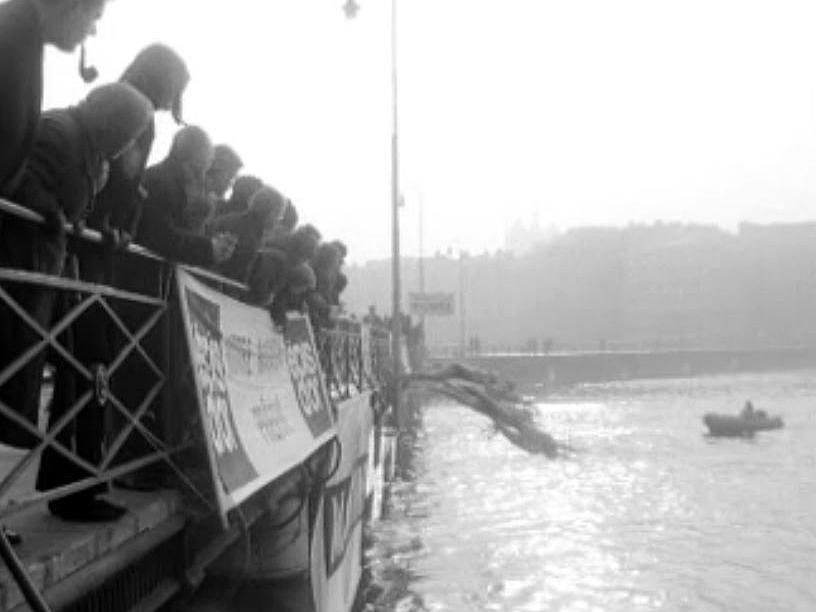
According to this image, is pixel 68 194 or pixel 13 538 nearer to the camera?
pixel 13 538

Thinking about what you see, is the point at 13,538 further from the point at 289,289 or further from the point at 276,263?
the point at 289,289

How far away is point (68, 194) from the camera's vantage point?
128 inches

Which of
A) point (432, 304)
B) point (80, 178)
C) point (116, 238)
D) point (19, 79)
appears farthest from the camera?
point (432, 304)

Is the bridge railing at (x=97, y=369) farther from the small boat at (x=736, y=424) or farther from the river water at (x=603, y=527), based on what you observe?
the small boat at (x=736, y=424)

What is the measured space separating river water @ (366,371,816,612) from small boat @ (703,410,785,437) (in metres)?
0.83

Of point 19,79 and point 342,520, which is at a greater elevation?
point 19,79

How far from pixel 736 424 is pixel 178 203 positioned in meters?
40.5

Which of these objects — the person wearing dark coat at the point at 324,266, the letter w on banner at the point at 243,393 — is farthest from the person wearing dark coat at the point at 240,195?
Result: the person wearing dark coat at the point at 324,266

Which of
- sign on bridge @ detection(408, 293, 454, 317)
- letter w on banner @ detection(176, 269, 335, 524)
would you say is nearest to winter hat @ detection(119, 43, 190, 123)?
letter w on banner @ detection(176, 269, 335, 524)

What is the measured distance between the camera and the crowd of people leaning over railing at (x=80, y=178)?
8.36 feet

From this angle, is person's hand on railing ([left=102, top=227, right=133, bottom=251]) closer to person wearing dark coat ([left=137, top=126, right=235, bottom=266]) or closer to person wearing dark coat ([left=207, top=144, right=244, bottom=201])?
person wearing dark coat ([left=137, top=126, right=235, bottom=266])

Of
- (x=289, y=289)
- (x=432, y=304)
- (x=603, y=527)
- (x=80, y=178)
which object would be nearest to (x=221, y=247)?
(x=80, y=178)

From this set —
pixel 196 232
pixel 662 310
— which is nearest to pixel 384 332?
pixel 196 232

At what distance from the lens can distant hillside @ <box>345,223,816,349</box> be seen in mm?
158875
